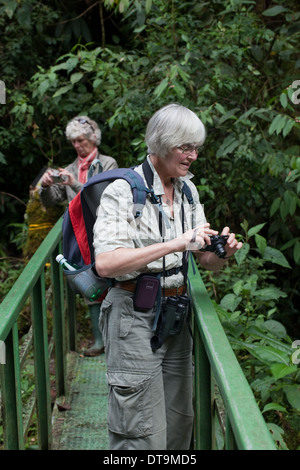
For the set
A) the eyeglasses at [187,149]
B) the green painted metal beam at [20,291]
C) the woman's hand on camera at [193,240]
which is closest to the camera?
the woman's hand on camera at [193,240]

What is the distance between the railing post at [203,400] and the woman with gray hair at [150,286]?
160mm

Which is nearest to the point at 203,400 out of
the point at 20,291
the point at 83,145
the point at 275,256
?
the point at 20,291

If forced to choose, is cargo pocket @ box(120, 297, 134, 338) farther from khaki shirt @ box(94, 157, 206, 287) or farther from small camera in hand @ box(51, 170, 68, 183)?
small camera in hand @ box(51, 170, 68, 183)

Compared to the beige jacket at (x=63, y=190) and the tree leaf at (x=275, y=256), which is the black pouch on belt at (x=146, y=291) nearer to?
the tree leaf at (x=275, y=256)

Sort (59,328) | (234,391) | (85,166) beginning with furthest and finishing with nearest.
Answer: (85,166), (59,328), (234,391)

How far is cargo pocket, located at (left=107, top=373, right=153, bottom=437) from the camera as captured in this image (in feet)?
7.42

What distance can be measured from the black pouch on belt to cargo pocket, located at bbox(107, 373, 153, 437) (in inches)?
10.9

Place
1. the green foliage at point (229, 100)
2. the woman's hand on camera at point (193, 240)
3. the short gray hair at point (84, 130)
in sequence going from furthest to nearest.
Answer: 1. the green foliage at point (229, 100)
2. the short gray hair at point (84, 130)
3. the woman's hand on camera at point (193, 240)

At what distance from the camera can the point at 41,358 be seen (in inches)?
117

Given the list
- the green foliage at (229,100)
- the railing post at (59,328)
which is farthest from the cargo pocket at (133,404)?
the green foliage at (229,100)

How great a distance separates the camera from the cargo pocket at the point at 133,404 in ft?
7.42

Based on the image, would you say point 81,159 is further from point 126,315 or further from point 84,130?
point 126,315

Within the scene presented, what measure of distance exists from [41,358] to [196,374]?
3.33 ft
